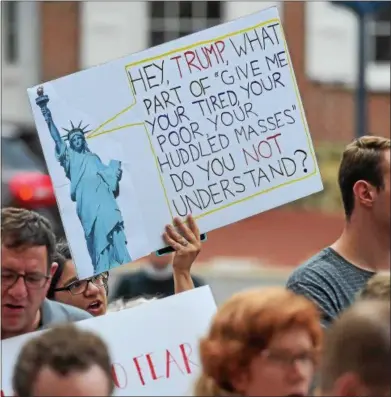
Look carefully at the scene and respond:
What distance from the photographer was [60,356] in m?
2.93

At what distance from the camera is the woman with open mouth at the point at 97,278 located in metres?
4.03

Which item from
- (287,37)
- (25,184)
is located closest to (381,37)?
(287,37)

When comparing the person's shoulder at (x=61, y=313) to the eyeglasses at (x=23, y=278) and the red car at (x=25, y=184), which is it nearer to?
the eyeglasses at (x=23, y=278)

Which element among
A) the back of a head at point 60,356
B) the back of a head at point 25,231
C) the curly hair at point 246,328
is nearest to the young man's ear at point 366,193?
the back of a head at point 25,231

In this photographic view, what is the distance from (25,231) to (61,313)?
261 millimetres

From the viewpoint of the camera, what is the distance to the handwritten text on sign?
164 inches

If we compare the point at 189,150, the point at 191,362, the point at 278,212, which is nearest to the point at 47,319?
the point at 191,362

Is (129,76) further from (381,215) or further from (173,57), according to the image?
(381,215)

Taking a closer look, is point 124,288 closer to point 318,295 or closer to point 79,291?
point 79,291

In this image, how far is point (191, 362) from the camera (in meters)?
3.81

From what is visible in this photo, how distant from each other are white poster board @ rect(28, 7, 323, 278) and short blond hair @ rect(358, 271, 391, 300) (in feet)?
2.53

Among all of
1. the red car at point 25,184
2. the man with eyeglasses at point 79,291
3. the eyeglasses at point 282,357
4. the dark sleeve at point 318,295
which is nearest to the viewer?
the eyeglasses at point 282,357

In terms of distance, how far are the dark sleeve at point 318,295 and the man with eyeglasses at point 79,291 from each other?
2.21 feet

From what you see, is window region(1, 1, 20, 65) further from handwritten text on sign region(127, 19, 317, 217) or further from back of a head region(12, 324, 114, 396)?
back of a head region(12, 324, 114, 396)
